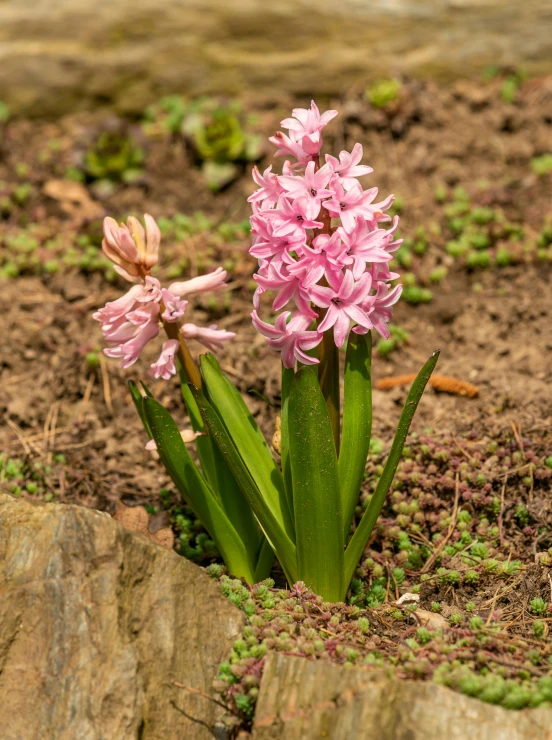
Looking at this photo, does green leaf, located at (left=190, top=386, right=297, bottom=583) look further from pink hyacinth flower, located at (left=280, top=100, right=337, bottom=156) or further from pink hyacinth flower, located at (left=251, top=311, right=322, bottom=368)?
pink hyacinth flower, located at (left=280, top=100, right=337, bottom=156)

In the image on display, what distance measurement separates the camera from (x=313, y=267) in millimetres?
2199

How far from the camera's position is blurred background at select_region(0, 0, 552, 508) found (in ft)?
12.7

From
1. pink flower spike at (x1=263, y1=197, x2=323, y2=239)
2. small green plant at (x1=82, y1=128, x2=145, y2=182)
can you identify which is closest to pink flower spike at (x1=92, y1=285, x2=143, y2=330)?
pink flower spike at (x1=263, y1=197, x2=323, y2=239)

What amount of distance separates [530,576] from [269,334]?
1.22 meters

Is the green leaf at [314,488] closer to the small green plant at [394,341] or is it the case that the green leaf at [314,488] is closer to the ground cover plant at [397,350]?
the ground cover plant at [397,350]

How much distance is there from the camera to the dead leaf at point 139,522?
2812mm

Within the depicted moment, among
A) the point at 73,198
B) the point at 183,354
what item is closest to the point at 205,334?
the point at 183,354

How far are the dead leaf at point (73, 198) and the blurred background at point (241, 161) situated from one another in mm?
14

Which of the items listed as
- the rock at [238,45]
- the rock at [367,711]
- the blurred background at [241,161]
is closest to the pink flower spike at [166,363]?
the rock at [367,711]


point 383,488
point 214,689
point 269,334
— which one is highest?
point 269,334

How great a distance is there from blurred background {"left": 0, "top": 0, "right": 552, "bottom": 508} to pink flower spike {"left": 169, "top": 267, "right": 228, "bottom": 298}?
116 centimetres

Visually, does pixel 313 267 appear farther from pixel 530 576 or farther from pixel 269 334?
pixel 530 576

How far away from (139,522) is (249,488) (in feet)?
2.08

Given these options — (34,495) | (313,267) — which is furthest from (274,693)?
(34,495)
